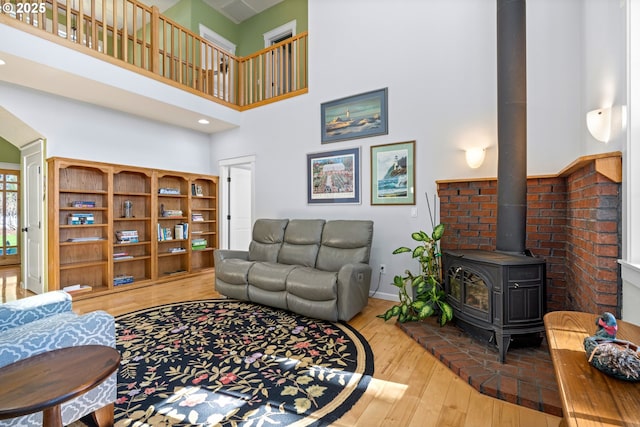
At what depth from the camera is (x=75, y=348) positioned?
1340mm

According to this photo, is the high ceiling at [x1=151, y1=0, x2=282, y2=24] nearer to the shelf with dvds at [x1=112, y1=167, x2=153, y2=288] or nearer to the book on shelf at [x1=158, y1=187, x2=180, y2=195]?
the shelf with dvds at [x1=112, y1=167, x2=153, y2=288]

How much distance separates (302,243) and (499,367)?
2373 millimetres

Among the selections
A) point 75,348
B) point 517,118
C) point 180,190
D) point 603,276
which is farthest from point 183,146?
point 603,276

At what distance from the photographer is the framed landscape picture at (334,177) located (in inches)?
157

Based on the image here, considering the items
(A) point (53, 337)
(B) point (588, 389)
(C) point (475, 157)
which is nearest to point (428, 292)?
(C) point (475, 157)

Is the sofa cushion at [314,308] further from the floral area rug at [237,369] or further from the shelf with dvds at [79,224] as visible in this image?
the shelf with dvds at [79,224]

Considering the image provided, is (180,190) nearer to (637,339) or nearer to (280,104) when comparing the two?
(280,104)

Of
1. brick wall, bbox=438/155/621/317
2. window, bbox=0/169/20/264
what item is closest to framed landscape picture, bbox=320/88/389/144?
brick wall, bbox=438/155/621/317

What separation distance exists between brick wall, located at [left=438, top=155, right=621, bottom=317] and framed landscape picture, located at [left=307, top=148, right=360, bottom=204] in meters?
1.17

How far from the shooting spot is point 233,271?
3.50 meters

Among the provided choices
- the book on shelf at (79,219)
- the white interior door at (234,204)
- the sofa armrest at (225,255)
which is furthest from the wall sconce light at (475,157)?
the book on shelf at (79,219)

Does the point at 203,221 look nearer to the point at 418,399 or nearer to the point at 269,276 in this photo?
the point at 269,276

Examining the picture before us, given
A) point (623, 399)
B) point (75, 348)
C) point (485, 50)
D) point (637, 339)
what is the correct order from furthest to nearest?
point (485, 50), point (75, 348), point (637, 339), point (623, 399)

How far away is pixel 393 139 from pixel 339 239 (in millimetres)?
1417
